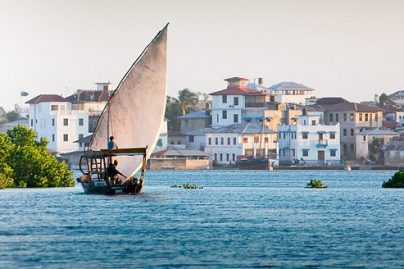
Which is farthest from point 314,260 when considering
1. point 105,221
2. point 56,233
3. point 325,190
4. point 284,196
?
point 325,190

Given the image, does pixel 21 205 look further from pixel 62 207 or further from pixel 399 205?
pixel 399 205

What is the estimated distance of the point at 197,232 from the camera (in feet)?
220

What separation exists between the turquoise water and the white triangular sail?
7433 millimetres

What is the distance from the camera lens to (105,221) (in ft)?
243

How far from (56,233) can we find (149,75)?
4324 centimetres

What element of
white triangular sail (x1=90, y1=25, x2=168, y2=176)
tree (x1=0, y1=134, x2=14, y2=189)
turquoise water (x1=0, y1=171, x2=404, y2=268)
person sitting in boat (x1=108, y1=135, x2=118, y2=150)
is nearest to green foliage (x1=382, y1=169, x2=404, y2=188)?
turquoise water (x1=0, y1=171, x2=404, y2=268)

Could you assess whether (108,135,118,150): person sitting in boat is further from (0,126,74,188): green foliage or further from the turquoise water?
(0,126,74,188): green foliage

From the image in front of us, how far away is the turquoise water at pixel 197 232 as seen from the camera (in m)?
55.1

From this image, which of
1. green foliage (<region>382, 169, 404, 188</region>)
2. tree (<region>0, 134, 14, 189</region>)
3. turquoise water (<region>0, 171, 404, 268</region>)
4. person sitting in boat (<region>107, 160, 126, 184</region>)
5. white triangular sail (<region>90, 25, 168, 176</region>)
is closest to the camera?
turquoise water (<region>0, 171, 404, 268</region>)

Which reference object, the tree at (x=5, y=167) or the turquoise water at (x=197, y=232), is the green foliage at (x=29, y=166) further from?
the turquoise water at (x=197, y=232)

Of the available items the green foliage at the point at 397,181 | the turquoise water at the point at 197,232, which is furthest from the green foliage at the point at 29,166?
the green foliage at the point at 397,181

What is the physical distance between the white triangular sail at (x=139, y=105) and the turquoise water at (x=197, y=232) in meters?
Result: 7.43

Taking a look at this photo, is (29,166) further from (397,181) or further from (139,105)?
(397,181)

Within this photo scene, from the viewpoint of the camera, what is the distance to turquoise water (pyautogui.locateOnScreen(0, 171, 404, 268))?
55.1 meters
